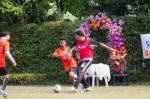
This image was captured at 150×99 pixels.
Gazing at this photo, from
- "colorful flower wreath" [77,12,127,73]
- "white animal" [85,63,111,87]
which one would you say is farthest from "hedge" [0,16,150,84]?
"white animal" [85,63,111,87]

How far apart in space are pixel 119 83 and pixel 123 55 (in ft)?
3.22

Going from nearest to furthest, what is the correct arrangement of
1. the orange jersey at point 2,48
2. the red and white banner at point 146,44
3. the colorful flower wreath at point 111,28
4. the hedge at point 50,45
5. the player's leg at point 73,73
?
the orange jersey at point 2,48, the player's leg at point 73,73, the red and white banner at point 146,44, the colorful flower wreath at point 111,28, the hedge at point 50,45

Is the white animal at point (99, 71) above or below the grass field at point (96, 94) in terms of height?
above

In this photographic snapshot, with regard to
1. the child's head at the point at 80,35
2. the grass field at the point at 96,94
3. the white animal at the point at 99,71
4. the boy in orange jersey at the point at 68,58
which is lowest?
the grass field at the point at 96,94

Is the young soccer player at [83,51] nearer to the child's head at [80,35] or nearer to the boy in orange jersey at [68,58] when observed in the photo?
the child's head at [80,35]

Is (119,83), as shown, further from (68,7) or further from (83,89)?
(68,7)

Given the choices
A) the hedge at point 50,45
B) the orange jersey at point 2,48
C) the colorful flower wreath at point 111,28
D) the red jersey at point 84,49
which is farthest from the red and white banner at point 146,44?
the orange jersey at point 2,48

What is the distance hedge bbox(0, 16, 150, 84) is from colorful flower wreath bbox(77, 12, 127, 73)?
0.99 ft

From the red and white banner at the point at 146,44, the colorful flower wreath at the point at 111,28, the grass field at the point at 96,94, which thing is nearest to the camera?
the grass field at the point at 96,94

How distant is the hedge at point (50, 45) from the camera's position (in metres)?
18.9

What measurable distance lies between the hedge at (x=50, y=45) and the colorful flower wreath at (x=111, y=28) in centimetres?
30

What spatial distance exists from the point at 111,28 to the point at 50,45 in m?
2.50

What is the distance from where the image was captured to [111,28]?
18.7 m

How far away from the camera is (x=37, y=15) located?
21562 mm
